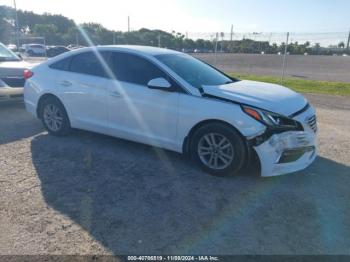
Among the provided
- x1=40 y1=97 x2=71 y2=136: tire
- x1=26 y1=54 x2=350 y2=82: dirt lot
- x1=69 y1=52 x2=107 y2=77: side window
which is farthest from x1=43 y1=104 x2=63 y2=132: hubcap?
x1=26 y1=54 x2=350 y2=82: dirt lot

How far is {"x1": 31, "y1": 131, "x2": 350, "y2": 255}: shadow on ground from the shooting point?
3.07m

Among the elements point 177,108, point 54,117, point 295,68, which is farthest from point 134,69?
point 295,68

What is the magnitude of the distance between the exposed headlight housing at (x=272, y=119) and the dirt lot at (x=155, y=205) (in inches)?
29.0

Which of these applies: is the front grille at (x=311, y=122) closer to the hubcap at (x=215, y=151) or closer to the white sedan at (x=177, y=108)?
the white sedan at (x=177, y=108)

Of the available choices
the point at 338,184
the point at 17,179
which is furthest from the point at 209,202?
the point at 17,179

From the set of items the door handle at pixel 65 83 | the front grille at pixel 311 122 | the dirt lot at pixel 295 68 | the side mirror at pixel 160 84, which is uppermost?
the side mirror at pixel 160 84

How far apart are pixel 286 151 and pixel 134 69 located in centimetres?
249

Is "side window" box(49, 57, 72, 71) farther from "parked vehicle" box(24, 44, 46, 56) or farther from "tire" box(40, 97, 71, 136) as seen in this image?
"parked vehicle" box(24, 44, 46, 56)

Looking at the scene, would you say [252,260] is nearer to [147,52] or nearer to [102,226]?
[102,226]

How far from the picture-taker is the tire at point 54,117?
19.3 feet

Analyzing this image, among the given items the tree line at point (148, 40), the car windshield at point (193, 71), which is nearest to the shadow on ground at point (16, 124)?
the car windshield at point (193, 71)

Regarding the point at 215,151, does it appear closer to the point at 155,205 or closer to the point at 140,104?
the point at 155,205

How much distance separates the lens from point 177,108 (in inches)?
181

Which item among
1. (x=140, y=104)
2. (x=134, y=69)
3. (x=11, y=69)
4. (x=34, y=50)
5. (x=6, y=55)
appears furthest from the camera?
(x=34, y=50)
